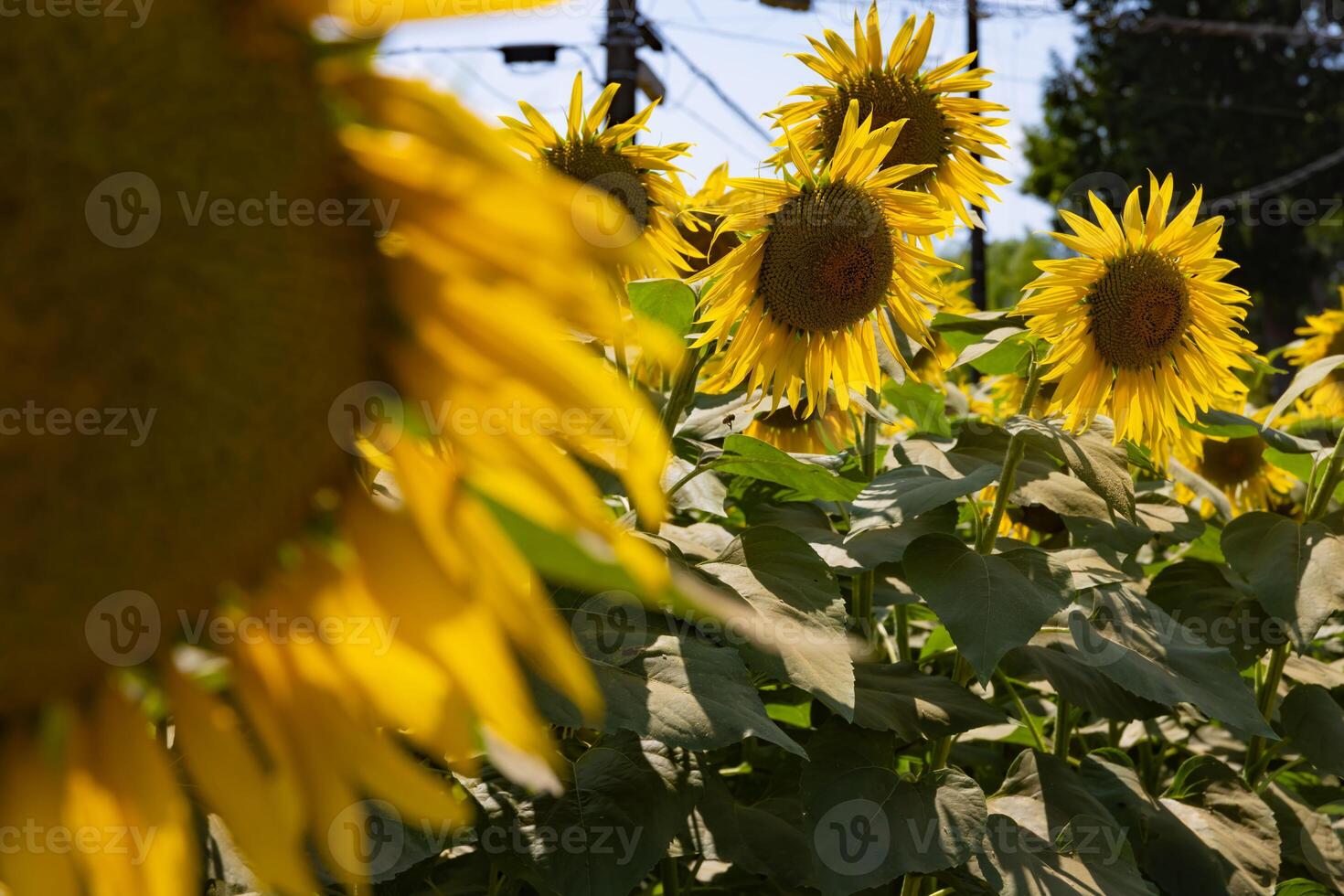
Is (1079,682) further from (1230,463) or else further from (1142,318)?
(1230,463)

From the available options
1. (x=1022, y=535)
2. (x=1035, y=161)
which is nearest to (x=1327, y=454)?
(x=1022, y=535)

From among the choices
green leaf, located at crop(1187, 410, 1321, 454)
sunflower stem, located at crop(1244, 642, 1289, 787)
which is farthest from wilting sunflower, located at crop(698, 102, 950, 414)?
sunflower stem, located at crop(1244, 642, 1289, 787)

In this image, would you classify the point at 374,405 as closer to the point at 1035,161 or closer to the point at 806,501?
the point at 806,501

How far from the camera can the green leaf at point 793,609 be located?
1229mm

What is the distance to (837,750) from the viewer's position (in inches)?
59.3

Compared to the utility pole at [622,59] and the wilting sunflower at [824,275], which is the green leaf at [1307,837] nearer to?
the wilting sunflower at [824,275]

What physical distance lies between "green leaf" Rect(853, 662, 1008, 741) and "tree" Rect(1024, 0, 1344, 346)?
23410mm

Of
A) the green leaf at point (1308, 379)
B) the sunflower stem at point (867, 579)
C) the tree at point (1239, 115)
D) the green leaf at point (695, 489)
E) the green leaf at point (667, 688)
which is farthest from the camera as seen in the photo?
the tree at point (1239, 115)

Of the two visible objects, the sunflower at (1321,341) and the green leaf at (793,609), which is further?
the sunflower at (1321,341)

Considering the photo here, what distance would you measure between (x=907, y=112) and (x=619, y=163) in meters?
0.62

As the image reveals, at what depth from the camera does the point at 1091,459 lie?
170 cm

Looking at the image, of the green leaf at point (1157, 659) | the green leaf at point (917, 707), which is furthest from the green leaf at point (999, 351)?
the green leaf at point (917, 707)

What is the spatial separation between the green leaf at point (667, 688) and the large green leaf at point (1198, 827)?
905 mm

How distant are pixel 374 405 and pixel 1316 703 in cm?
189
